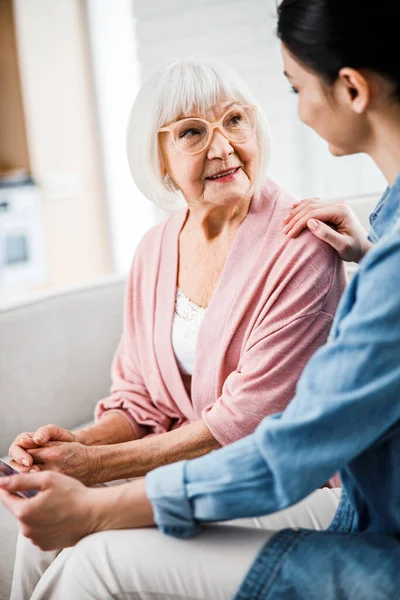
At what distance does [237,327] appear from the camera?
125 cm

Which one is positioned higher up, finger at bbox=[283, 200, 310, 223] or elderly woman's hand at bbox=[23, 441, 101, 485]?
finger at bbox=[283, 200, 310, 223]

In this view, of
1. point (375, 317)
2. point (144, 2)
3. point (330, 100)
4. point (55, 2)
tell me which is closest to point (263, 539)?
point (375, 317)

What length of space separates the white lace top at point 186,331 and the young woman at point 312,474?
1.58 feet

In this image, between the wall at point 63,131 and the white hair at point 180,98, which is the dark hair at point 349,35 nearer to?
the white hair at point 180,98

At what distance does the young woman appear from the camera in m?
0.76

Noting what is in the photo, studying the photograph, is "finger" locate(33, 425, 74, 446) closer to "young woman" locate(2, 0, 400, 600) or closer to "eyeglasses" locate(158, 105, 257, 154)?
"young woman" locate(2, 0, 400, 600)

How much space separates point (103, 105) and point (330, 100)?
3278 mm

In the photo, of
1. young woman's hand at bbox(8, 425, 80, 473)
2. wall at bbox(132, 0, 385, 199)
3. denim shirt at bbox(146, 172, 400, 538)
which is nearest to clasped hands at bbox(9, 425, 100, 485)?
young woman's hand at bbox(8, 425, 80, 473)

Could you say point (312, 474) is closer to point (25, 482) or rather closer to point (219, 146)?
point (25, 482)

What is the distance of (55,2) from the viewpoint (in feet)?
12.6

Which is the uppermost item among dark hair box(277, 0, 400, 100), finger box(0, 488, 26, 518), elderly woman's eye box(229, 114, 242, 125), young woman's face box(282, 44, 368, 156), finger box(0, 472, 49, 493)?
dark hair box(277, 0, 400, 100)

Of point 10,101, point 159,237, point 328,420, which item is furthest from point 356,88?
point 10,101

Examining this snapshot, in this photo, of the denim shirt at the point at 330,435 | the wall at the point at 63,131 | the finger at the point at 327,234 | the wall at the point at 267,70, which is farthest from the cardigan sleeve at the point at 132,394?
the wall at the point at 63,131

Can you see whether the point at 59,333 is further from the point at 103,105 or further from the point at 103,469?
the point at 103,105
